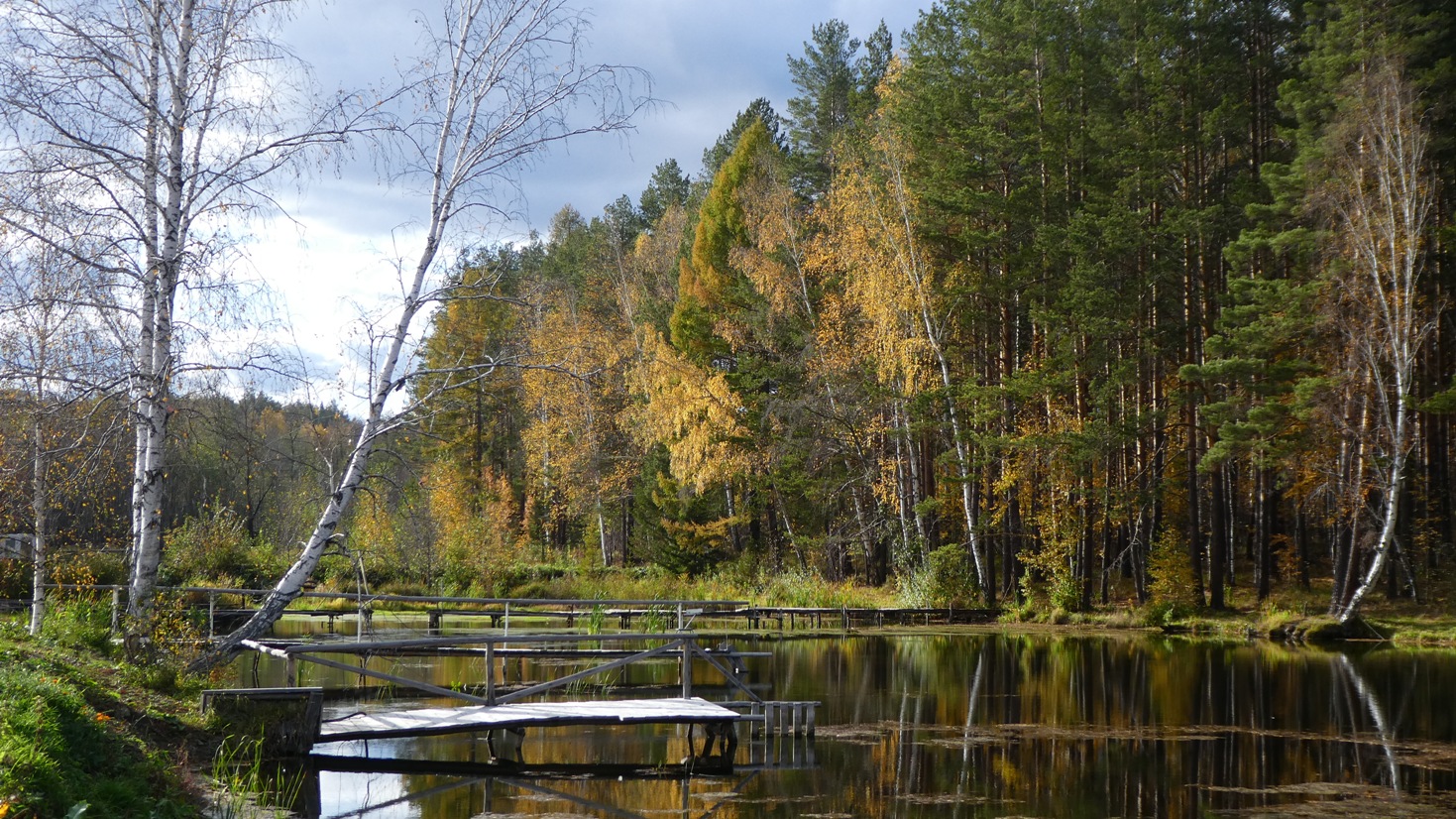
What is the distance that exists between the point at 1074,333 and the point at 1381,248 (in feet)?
22.9

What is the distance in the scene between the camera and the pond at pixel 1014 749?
955 centimetres

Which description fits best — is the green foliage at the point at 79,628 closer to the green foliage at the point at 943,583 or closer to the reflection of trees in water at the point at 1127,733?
the reflection of trees in water at the point at 1127,733

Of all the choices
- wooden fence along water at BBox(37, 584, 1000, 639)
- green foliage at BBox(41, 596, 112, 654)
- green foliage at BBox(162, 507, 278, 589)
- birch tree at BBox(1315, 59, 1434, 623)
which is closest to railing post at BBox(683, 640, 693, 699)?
green foliage at BBox(41, 596, 112, 654)

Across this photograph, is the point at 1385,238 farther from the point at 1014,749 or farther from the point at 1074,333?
the point at 1014,749

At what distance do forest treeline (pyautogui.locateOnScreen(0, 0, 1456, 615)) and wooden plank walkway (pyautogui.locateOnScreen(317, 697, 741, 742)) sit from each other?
9.82 meters

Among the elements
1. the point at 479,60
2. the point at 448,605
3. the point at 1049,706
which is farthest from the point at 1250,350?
the point at 448,605

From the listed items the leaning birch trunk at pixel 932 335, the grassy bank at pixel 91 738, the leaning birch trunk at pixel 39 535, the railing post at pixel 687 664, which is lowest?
the railing post at pixel 687 664

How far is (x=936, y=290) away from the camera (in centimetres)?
2925

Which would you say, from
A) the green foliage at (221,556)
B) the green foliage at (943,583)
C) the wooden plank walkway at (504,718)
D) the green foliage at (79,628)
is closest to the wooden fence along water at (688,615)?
the green foliage at (943,583)

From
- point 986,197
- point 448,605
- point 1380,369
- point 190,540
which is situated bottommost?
point 448,605

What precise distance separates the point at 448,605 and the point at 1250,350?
2166cm

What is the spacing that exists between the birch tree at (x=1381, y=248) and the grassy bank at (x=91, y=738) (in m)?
22.4

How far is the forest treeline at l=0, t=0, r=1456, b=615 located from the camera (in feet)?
79.8

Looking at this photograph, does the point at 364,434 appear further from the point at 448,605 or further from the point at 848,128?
Answer: the point at 848,128
